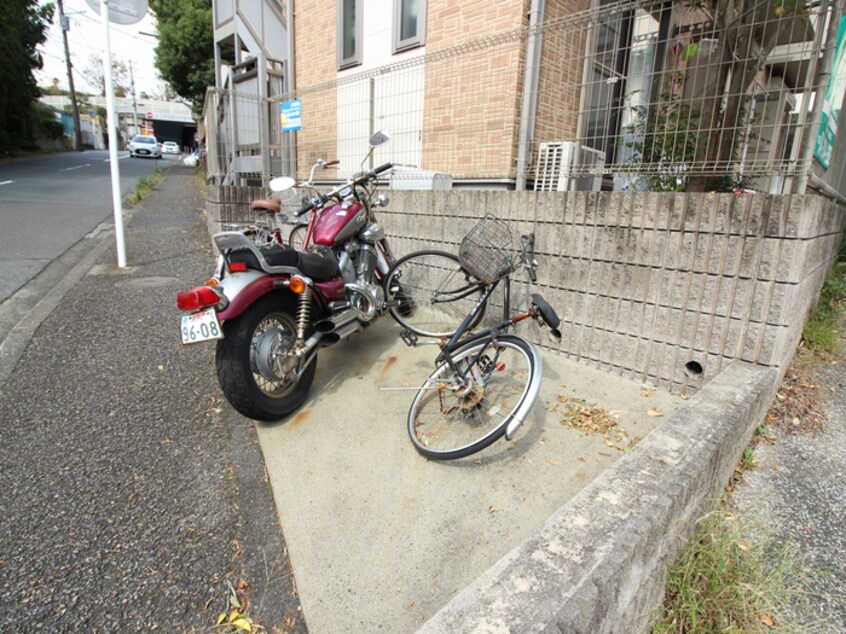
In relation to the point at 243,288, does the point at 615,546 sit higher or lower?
lower

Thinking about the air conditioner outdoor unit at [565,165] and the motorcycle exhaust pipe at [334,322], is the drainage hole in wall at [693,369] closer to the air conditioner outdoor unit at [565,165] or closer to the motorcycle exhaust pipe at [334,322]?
the air conditioner outdoor unit at [565,165]

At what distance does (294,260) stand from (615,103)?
301cm

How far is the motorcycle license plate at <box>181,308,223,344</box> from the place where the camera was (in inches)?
102

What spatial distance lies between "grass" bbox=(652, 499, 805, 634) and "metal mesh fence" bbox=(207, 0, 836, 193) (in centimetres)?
211

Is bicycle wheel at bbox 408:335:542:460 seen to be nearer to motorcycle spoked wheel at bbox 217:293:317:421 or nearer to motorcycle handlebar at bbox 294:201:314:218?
motorcycle spoked wheel at bbox 217:293:317:421

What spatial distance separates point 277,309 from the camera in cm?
296

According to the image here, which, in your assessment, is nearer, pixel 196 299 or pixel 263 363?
pixel 196 299

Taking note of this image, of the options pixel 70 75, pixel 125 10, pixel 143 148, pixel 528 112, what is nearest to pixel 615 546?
pixel 528 112

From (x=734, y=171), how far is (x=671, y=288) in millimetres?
797

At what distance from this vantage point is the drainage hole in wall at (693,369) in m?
3.01

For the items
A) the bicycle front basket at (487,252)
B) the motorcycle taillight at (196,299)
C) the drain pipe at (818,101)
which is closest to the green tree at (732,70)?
the drain pipe at (818,101)

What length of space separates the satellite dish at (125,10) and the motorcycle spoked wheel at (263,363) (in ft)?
16.7

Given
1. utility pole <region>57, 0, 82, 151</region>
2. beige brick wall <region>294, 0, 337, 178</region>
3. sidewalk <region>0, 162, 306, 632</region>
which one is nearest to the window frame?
beige brick wall <region>294, 0, 337, 178</region>

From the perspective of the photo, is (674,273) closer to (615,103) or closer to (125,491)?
(615,103)
